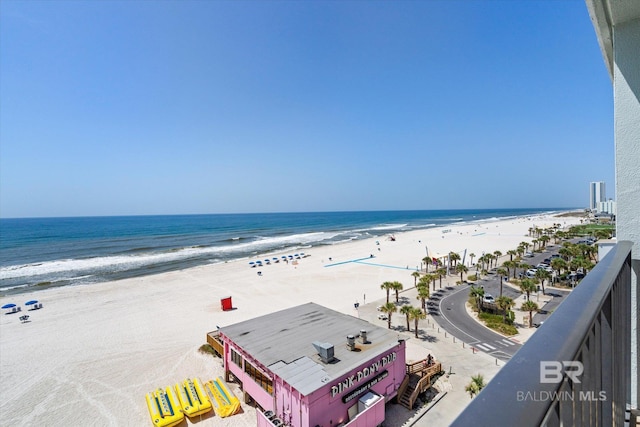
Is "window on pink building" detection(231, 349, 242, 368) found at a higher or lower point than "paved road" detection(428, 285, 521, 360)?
higher

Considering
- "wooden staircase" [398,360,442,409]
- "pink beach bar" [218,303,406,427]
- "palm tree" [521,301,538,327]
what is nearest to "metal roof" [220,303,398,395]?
"pink beach bar" [218,303,406,427]

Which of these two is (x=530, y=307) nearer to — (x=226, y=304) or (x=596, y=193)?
(x=226, y=304)

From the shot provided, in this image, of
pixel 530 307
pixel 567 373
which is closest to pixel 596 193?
pixel 530 307

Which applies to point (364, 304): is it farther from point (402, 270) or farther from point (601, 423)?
point (601, 423)

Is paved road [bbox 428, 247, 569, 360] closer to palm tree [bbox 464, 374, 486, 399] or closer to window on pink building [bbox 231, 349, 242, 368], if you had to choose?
palm tree [bbox 464, 374, 486, 399]

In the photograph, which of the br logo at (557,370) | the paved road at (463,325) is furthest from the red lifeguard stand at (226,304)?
the br logo at (557,370)

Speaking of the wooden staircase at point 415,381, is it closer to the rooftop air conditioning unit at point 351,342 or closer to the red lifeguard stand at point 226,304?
the rooftop air conditioning unit at point 351,342
